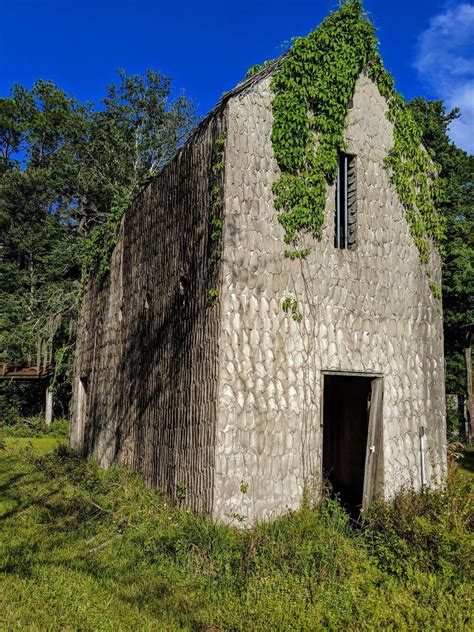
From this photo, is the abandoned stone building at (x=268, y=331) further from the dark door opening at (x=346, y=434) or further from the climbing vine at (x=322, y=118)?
the climbing vine at (x=322, y=118)

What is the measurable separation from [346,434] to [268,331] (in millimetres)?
3934

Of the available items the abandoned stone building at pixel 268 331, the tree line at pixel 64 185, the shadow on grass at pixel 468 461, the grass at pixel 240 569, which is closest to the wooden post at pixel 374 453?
the abandoned stone building at pixel 268 331

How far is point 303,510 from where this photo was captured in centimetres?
691

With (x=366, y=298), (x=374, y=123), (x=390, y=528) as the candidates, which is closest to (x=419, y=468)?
(x=390, y=528)

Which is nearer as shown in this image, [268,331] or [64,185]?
[268,331]

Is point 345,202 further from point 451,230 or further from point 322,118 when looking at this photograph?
point 451,230

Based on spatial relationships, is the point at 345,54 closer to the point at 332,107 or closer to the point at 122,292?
the point at 332,107

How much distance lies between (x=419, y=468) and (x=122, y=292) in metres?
6.88

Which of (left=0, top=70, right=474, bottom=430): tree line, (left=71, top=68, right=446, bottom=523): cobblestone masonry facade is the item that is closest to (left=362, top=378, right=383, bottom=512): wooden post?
(left=71, top=68, right=446, bottom=523): cobblestone masonry facade

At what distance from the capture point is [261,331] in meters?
7.19

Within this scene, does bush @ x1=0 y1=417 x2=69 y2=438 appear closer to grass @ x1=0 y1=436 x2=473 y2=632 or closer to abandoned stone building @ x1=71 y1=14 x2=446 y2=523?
abandoned stone building @ x1=71 y1=14 x2=446 y2=523

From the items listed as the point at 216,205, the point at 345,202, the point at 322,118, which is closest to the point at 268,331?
the point at 216,205

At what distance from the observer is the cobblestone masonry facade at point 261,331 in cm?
693

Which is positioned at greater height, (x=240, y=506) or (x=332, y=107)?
(x=332, y=107)
